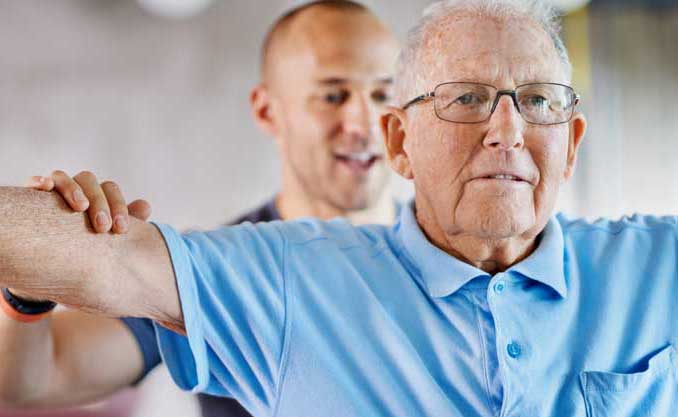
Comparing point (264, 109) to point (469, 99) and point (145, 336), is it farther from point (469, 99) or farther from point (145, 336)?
point (469, 99)

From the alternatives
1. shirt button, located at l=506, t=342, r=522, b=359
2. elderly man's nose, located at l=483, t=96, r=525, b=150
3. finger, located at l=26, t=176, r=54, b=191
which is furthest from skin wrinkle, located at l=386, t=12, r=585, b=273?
finger, located at l=26, t=176, r=54, b=191

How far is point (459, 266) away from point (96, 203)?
1.77ft

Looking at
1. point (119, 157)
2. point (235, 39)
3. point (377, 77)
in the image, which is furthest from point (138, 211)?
point (235, 39)

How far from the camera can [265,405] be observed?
4.31 feet

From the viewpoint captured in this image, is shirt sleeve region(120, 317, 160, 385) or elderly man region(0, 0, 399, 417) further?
elderly man region(0, 0, 399, 417)

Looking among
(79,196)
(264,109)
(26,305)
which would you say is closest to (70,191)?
(79,196)

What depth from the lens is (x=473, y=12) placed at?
1.39 metres

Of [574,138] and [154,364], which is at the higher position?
[574,138]

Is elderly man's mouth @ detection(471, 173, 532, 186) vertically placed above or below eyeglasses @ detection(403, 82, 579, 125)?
below

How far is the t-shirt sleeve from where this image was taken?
4.08ft

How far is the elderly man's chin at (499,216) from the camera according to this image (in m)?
1.31

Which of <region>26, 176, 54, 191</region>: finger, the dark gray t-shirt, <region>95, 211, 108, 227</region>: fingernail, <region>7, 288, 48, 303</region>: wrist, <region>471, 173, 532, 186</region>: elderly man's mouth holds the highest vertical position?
<region>26, 176, 54, 191</region>: finger

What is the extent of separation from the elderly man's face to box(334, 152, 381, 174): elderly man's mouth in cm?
77

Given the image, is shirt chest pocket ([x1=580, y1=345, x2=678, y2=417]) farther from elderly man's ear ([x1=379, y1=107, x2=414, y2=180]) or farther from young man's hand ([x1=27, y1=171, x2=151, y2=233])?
young man's hand ([x1=27, y1=171, x2=151, y2=233])
